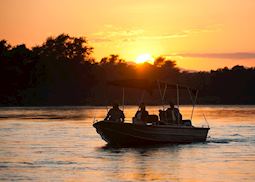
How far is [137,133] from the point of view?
40.3 metres

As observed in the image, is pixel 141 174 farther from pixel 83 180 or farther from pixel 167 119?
pixel 167 119

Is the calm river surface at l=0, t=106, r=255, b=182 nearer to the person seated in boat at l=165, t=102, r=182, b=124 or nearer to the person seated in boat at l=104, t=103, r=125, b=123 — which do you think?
the person seated in boat at l=165, t=102, r=182, b=124

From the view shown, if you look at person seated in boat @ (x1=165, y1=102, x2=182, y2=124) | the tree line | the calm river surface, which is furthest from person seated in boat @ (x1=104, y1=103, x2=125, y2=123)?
the tree line

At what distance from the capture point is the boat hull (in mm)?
39875

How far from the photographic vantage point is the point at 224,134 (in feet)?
179

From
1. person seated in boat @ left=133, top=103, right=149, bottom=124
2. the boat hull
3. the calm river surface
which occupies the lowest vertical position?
the calm river surface

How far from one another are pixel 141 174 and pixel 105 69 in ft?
531

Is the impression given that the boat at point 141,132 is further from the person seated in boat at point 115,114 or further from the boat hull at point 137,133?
the person seated in boat at point 115,114

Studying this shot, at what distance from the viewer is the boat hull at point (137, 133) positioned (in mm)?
39875

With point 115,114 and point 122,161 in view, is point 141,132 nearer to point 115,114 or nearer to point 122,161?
point 115,114

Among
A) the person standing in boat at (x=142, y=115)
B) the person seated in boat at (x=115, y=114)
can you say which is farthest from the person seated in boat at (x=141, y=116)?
the person seated in boat at (x=115, y=114)

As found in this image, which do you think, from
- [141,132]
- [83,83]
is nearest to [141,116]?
[141,132]

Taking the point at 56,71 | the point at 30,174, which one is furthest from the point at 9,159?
the point at 56,71

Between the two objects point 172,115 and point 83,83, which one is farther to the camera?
point 83,83
